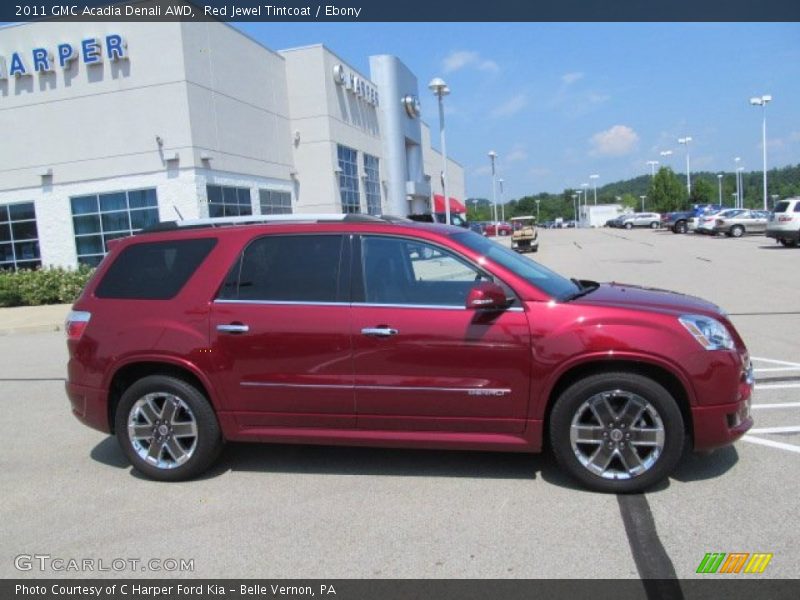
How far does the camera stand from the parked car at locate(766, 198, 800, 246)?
25422 millimetres

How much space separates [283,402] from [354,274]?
1004mm

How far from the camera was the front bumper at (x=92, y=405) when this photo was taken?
4887mm

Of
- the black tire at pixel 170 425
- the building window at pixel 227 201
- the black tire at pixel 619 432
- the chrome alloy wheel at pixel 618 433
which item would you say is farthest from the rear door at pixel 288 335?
the building window at pixel 227 201

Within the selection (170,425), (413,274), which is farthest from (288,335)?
(170,425)

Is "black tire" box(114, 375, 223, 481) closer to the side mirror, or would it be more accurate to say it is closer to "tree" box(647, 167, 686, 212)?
the side mirror

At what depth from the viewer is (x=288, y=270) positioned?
15.4 ft

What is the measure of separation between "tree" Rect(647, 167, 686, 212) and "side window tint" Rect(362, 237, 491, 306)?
286ft

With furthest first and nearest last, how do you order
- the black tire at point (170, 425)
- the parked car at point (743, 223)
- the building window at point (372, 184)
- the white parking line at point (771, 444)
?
the building window at point (372, 184) → the parked car at point (743, 223) → the white parking line at point (771, 444) → the black tire at point (170, 425)

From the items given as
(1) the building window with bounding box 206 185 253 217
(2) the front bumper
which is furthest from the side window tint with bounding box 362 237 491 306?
(1) the building window with bounding box 206 185 253 217

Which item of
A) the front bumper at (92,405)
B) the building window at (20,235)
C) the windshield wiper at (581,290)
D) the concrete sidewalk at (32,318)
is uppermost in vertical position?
the building window at (20,235)

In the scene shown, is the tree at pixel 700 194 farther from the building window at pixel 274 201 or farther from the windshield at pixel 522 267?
the windshield at pixel 522 267

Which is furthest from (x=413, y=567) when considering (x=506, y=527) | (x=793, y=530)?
(x=793, y=530)

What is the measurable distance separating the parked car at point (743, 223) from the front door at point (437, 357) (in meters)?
37.6

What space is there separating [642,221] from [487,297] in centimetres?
6507
